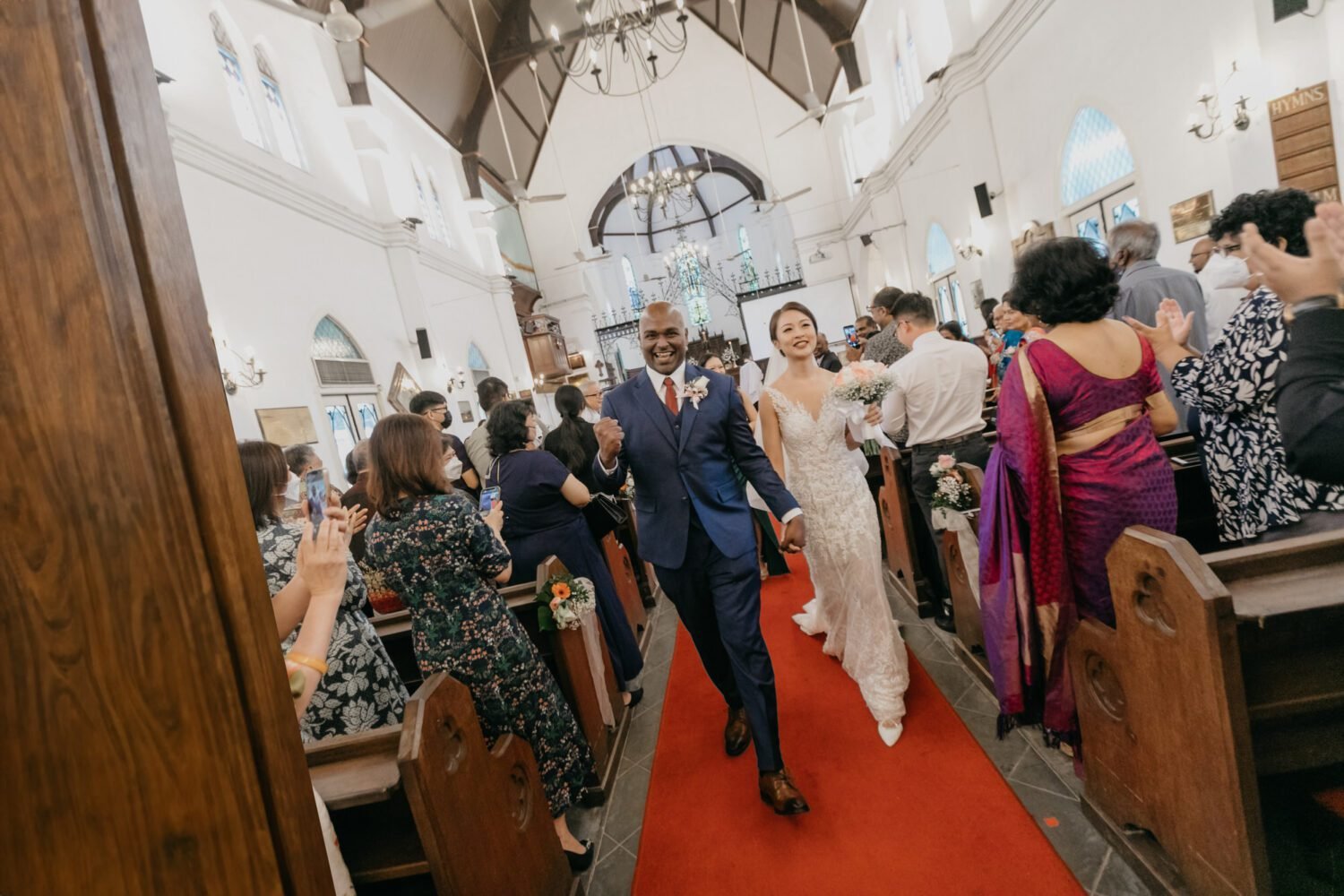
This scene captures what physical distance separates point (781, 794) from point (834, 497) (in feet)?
4.22

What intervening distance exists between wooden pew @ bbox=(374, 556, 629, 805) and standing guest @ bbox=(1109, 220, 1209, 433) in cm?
321

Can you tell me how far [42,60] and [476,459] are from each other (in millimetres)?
5282

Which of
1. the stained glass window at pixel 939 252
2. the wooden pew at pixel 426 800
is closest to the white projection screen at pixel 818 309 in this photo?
the stained glass window at pixel 939 252

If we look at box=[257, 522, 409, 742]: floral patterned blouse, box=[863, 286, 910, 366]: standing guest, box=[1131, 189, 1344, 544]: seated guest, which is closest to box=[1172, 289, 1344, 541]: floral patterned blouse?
box=[1131, 189, 1344, 544]: seated guest

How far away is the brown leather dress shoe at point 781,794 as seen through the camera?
232 cm

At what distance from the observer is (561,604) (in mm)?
2670

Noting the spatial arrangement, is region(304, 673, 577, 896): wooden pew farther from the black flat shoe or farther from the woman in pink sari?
the woman in pink sari

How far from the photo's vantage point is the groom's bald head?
2.51 meters

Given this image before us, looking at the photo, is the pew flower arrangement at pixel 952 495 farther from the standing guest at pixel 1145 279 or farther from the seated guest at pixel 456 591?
the seated guest at pixel 456 591

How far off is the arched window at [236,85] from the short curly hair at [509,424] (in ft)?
23.7

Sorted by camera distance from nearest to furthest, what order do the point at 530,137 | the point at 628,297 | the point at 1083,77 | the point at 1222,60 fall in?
the point at 1222,60
the point at 1083,77
the point at 530,137
the point at 628,297

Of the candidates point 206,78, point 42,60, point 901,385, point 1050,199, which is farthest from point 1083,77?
point 206,78

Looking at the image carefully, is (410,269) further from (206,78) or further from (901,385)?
(901,385)

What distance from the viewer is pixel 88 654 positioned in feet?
2.31
